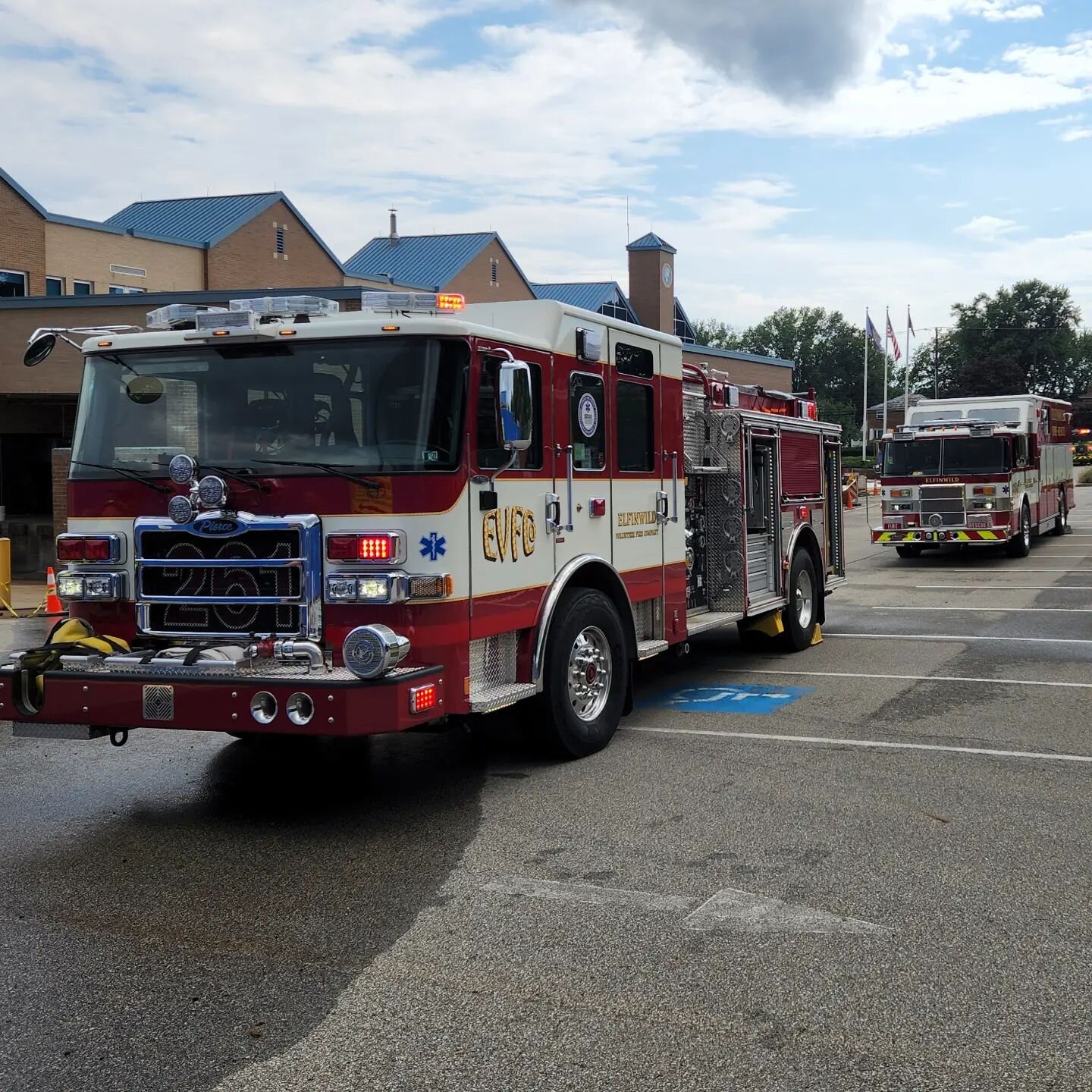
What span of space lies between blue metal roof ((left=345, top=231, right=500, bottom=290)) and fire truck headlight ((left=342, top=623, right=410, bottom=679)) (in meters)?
43.6

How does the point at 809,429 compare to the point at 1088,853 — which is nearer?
the point at 1088,853

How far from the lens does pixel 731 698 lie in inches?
387

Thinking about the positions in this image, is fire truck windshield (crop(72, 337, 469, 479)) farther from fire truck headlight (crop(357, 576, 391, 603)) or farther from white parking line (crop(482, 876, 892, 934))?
white parking line (crop(482, 876, 892, 934))

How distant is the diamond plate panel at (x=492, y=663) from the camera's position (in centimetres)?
671

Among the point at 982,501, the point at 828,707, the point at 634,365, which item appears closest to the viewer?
the point at 634,365

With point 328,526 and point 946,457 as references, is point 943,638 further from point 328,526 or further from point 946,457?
point 946,457

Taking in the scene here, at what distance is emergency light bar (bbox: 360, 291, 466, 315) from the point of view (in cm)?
671

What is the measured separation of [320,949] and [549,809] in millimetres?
2095

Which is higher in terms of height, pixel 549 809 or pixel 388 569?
pixel 388 569

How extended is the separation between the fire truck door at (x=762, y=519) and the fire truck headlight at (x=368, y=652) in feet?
17.3

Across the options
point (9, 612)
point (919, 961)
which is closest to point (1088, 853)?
point (919, 961)

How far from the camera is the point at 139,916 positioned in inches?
200

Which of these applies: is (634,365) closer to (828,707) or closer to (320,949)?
(828,707)

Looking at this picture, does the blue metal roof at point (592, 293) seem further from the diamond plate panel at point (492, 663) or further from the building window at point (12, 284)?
the diamond plate panel at point (492, 663)
